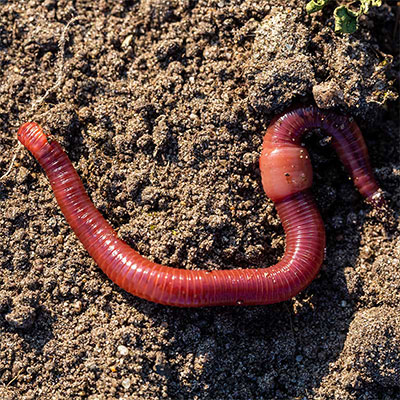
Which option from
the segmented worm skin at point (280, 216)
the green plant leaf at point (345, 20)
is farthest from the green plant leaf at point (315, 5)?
the segmented worm skin at point (280, 216)

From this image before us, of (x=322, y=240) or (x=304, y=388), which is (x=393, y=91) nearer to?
(x=322, y=240)

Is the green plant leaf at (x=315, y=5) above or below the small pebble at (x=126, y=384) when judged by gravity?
above

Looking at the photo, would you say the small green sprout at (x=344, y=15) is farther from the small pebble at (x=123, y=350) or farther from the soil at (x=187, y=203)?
the small pebble at (x=123, y=350)

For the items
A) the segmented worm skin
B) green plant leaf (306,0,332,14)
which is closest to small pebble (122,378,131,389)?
the segmented worm skin

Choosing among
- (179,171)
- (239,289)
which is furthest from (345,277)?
(179,171)

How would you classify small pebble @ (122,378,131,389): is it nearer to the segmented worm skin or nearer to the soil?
the soil

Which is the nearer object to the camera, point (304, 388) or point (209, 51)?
point (304, 388)
